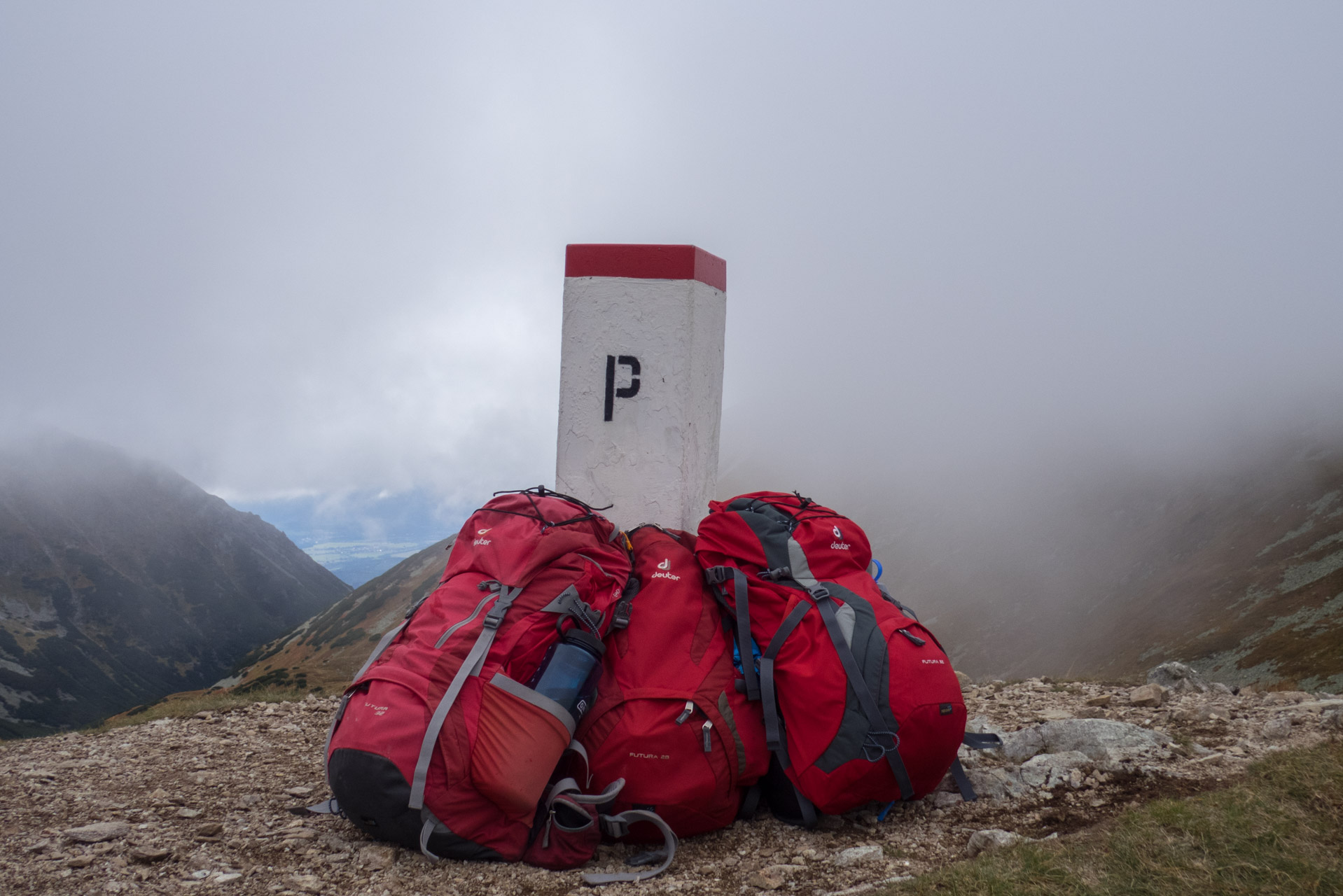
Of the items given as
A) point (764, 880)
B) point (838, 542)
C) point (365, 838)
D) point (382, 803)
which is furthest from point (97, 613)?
point (764, 880)

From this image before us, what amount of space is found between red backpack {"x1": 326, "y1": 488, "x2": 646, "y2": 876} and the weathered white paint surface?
5.17 feet

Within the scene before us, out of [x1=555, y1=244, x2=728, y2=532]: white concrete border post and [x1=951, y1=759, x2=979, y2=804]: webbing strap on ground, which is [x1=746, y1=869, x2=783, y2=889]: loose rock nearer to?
[x1=951, y1=759, x2=979, y2=804]: webbing strap on ground

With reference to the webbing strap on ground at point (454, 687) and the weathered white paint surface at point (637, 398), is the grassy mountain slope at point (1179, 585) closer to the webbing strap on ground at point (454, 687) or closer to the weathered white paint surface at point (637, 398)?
the weathered white paint surface at point (637, 398)

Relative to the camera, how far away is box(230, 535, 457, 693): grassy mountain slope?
78.9m

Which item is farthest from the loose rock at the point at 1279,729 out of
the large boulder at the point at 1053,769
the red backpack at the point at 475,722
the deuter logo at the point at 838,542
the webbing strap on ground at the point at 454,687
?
the webbing strap on ground at the point at 454,687

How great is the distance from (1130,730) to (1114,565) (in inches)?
3820

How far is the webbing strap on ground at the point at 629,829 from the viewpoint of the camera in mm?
4238

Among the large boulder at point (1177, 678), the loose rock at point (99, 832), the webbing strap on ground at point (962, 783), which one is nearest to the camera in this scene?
the loose rock at point (99, 832)

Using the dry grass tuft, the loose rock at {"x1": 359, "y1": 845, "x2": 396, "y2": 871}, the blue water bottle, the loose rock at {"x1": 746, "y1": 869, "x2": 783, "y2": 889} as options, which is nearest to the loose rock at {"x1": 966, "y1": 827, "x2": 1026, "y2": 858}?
the dry grass tuft

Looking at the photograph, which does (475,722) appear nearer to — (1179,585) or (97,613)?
(1179,585)

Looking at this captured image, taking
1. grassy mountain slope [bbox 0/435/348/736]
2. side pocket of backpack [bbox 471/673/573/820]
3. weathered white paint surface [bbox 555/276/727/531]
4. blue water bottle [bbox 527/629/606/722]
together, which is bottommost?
grassy mountain slope [bbox 0/435/348/736]

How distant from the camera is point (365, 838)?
15.4 feet

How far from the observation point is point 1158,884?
336 cm

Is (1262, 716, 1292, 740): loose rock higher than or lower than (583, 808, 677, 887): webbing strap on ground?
higher
